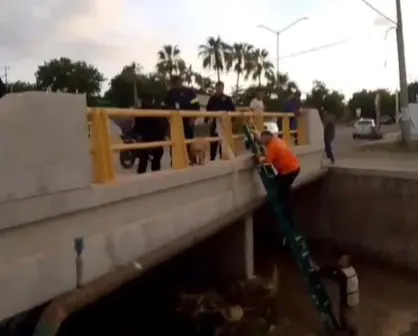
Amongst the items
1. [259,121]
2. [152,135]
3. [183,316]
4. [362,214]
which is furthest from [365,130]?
[152,135]

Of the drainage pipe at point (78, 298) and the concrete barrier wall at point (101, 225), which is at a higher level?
Result: the concrete barrier wall at point (101, 225)

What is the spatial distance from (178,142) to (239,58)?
70.7 m

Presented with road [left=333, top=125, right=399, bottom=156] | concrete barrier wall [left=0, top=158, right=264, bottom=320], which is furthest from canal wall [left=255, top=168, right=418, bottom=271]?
road [left=333, top=125, right=399, bottom=156]

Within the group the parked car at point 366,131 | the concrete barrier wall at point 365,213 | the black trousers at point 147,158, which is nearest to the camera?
the black trousers at point 147,158

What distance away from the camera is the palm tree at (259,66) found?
3110 inches

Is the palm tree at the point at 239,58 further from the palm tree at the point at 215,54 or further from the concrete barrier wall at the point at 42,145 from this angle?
the concrete barrier wall at the point at 42,145

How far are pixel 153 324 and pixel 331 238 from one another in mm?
6845

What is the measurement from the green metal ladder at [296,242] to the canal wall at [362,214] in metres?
3.46

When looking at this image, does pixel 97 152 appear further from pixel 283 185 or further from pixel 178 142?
pixel 283 185

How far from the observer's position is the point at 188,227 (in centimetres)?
860

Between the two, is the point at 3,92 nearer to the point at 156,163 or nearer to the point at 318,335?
the point at 156,163

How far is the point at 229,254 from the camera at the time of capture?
11.9 m

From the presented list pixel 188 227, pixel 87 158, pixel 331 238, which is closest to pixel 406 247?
pixel 331 238

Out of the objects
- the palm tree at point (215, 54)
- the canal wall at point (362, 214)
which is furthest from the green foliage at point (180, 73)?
the canal wall at point (362, 214)
